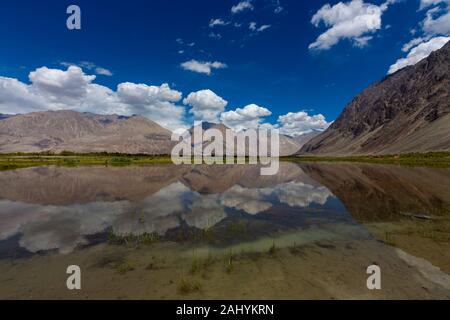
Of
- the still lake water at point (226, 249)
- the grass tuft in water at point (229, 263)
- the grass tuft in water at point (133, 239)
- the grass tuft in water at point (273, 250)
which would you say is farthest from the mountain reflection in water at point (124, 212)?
the grass tuft in water at point (273, 250)

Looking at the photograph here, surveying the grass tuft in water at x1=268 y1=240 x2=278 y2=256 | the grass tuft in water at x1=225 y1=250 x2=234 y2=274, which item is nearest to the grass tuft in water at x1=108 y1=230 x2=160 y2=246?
the grass tuft in water at x1=225 y1=250 x2=234 y2=274

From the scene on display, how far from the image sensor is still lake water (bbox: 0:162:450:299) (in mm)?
11289

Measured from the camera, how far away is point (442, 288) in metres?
11.2

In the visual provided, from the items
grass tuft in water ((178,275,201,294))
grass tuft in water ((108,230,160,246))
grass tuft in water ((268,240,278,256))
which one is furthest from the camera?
grass tuft in water ((108,230,160,246))

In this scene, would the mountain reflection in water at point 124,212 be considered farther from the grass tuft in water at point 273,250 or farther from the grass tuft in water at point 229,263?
the grass tuft in water at point 273,250

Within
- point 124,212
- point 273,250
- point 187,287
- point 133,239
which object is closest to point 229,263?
point 187,287

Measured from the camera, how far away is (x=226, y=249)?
1605cm

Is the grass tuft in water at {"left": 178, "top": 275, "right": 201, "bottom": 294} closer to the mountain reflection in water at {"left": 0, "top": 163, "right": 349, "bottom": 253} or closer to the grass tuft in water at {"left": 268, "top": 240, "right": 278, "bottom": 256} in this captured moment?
the grass tuft in water at {"left": 268, "top": 240, "right": 278, "bottom": 256}

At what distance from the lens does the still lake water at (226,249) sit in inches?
444

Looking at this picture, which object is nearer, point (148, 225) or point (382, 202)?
point (148, 225)
